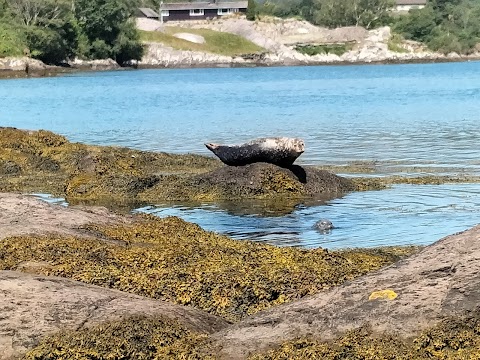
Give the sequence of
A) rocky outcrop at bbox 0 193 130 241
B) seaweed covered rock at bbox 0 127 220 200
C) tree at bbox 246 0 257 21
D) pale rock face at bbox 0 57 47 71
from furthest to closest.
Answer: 1. tree at bbox 246 0 257 21
2. pale rock face at bbox 0 57 47 71
3. seaweed covered rock at bbox 0 127 220 200
4. rocky outcrop at bbox 0 193 130 241

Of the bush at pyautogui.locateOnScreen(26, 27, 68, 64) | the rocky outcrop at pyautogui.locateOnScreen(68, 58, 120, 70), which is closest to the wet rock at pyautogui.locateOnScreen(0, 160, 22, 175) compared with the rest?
the bush at pyautogui.locateOnScreen(26, 27, 68, 64)

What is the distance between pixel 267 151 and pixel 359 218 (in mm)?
2827

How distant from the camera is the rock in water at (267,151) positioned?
1473cm

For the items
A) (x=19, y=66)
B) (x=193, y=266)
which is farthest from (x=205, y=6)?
(x=193, y=266)

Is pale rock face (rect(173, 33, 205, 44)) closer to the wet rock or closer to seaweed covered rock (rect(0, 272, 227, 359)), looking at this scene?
the wet rock

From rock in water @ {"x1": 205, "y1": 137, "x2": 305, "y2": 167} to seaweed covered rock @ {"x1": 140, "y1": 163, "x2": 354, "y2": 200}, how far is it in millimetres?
130

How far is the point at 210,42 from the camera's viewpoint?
12125 centimetres

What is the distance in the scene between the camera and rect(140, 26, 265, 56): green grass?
115312 millimetres

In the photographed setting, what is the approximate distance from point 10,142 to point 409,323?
15691 millimetres

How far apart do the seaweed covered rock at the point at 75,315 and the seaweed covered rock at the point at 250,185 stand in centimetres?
871

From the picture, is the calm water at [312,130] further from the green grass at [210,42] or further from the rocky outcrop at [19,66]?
the green grass at [210,42]

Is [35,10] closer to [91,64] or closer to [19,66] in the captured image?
[91,64]

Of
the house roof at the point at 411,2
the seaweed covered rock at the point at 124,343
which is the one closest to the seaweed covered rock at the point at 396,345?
the seaweed covered rock at the point at 124,343

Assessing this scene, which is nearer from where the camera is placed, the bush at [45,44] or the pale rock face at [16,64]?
the pale rock face at [16,64]
